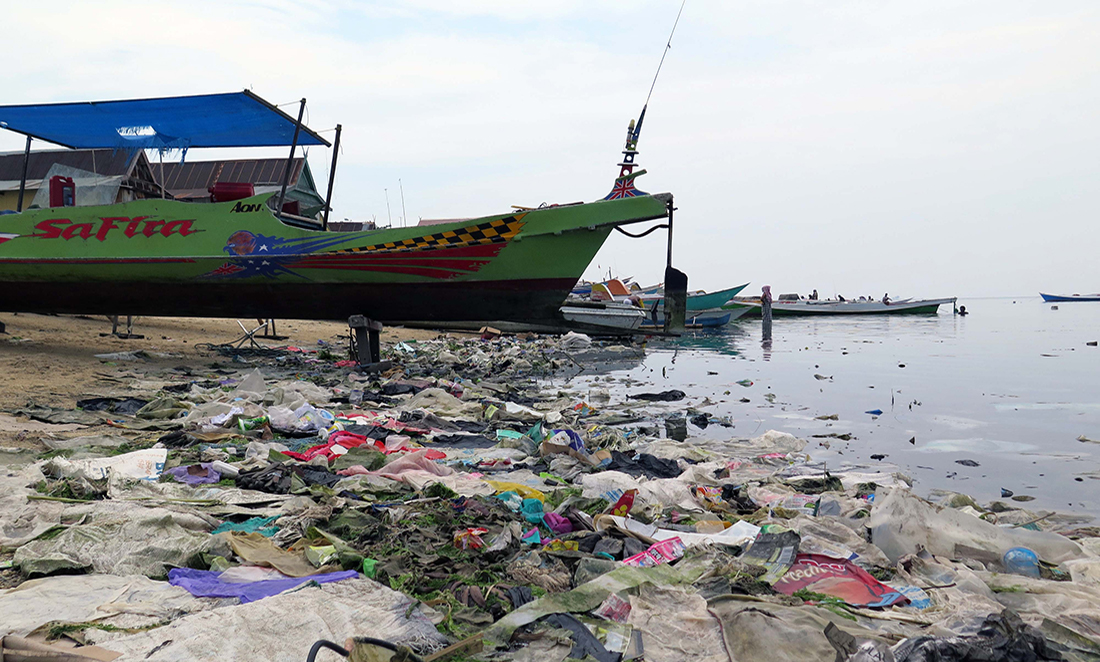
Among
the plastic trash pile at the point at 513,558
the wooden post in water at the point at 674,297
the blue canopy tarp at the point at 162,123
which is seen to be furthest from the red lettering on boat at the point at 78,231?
the wooden post in water at the point at 674,297

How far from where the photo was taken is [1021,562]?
2.99 metres

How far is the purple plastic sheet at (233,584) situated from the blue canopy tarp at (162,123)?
7.58m

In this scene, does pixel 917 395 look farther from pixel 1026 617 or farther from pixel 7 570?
pixel 7 570

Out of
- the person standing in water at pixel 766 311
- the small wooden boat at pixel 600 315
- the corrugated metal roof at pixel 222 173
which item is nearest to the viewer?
the small wooden boat at pixel 600 315

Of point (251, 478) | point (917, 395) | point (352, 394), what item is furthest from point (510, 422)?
point (917, 395)

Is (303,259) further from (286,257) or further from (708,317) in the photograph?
(708,317)

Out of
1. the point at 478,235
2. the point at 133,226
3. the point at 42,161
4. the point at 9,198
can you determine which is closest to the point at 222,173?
the point at 42,161

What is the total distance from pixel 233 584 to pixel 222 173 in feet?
89.2

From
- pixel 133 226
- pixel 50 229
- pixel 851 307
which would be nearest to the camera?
pixel 133 226

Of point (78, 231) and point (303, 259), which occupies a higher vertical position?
point (78, 231)

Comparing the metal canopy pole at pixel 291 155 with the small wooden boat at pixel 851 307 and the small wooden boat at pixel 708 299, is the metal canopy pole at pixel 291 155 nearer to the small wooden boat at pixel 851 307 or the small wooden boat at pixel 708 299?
the small wooden boat at pixel 708 299

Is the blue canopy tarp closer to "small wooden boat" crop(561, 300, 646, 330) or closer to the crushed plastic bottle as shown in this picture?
the crushed plastic bottle

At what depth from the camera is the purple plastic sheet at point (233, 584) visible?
8.13 feet

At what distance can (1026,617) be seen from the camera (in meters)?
2.52
